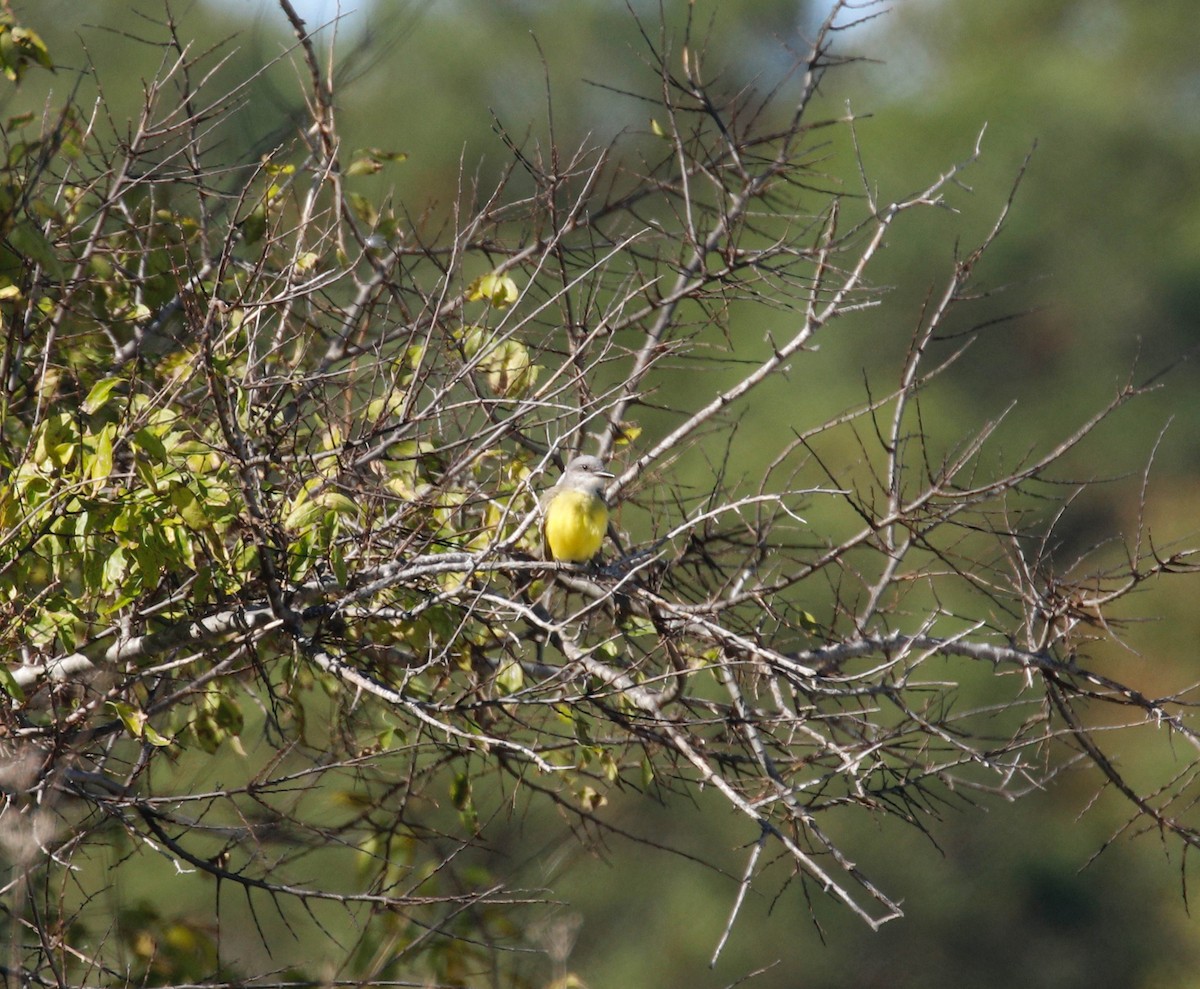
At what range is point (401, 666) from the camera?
→ 13.2 feet

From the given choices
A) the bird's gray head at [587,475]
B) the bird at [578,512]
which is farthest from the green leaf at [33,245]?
the bird's gray head at [587,475]

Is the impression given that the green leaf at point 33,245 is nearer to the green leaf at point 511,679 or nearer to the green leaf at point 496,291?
the green leaf at point 496,291

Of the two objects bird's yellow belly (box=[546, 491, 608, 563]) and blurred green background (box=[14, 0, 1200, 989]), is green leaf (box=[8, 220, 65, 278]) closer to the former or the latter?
bird's yellow belly (box=[546, 491, 608, 563])

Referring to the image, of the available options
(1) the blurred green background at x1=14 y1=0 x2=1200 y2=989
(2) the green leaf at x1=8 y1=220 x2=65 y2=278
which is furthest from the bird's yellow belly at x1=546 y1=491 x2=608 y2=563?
(1) the blurred green background at x1=14 y1=0 x2=1200 y2=989

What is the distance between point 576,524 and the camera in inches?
173

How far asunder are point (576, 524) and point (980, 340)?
16.9m

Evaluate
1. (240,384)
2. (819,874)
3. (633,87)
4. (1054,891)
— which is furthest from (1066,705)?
(633,87)

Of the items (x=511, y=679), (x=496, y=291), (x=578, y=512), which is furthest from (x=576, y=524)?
(x=496, y=291)

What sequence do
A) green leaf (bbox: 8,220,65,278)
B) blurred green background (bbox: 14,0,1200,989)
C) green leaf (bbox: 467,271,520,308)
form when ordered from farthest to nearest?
blurred green background (bbox: 14,0,1200,989) → green leaf (bbox: 467,271,520,308) → green leaf (bbox: 8,220,65,278)

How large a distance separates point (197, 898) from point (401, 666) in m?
7.33

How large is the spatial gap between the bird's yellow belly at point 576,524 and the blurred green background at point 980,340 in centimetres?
604

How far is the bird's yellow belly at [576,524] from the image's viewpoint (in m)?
4.38

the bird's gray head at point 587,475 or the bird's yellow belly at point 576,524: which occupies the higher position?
the bird's gray head at point 587,475

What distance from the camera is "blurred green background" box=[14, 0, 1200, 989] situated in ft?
48.8
